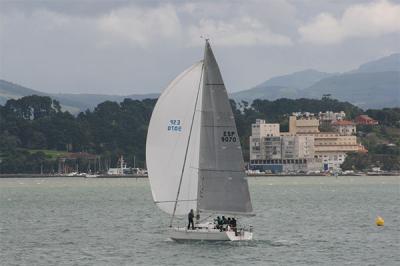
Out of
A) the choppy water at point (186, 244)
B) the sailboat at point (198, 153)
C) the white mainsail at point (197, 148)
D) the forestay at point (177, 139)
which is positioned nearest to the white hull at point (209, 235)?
the sailboat at point (198, 153)

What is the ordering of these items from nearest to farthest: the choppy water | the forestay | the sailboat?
the choppy water < the sailboat < the forestay

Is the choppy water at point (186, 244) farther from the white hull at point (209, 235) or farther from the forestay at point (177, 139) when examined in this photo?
the forestay at point (177, 139)

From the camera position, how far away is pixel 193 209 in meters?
45.7

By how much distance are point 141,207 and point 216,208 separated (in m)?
38.8

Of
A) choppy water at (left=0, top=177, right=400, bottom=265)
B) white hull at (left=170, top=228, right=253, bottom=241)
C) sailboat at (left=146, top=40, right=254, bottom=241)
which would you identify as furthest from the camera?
sailboat at (left=146, top=40, right=254, bottom=241)

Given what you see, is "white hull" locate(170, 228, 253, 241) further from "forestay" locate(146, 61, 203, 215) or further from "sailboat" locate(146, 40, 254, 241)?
"forestay" locate(146, 61, 203, 215)

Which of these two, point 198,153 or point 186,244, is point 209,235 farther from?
point 198,153

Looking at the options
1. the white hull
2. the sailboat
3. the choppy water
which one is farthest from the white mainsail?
the choppy water

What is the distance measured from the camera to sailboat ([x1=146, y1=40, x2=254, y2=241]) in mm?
45594

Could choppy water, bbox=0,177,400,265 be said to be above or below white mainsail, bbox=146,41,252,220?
below

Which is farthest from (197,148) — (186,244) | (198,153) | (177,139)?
(186,244)

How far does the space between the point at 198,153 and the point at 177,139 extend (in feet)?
3.38

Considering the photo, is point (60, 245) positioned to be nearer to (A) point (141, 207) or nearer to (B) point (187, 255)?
(B) point (187, 255)

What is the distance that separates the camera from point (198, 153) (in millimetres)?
45938
